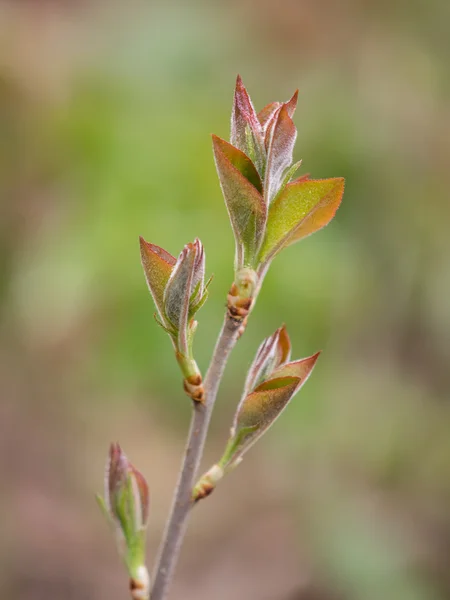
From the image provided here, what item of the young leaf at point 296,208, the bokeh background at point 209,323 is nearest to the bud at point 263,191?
the young leaf at point 296,208

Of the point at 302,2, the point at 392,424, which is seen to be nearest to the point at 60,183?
the point at 392,424

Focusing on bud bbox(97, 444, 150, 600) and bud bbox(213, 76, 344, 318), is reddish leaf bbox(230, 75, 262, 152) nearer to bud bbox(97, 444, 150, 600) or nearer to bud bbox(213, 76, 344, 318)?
bud bbox(213, 76, 344, 318)

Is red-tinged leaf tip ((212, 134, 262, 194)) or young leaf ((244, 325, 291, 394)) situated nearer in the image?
red-tinged leaf tip ((212, 134, 262, 194))

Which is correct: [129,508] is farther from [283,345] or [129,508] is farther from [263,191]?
[263,191]

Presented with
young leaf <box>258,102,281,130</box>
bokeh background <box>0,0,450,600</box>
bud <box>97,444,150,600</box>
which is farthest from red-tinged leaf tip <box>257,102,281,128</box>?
bokeh background <box>0,0,450,600</box>

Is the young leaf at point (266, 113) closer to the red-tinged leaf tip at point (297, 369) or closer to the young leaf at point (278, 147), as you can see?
the young leaf at point (278, 147)

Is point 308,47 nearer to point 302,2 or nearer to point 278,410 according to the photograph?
point 302,2

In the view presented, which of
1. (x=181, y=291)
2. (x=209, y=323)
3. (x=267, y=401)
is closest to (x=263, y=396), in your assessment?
(x=267, y=401)
